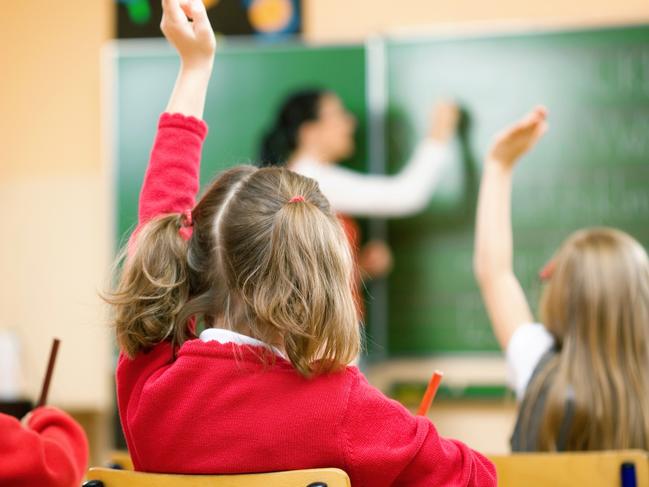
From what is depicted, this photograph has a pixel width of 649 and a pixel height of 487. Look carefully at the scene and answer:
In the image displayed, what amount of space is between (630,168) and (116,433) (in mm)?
2356

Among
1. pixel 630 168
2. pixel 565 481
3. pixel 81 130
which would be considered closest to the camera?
pixel 565 481

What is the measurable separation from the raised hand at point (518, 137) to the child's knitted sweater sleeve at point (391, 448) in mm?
838

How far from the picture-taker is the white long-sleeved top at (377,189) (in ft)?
11.7

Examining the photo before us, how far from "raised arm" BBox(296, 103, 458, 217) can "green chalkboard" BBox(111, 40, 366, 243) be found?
124 mm

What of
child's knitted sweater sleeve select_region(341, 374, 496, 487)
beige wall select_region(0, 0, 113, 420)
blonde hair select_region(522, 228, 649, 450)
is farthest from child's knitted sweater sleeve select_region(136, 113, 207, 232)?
beige wall select_region(0, 0, 113, 420)

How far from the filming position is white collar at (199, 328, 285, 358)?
121 cm

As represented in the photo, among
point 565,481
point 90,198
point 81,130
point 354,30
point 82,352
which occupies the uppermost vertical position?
point 354,30

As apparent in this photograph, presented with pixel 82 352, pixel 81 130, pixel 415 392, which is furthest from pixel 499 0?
pixel 82 352

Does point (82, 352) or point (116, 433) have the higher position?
point (82, 352)

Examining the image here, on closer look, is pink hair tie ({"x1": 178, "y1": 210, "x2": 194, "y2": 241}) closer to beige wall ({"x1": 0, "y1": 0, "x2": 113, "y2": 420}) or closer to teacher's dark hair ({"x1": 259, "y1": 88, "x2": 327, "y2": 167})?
teacher's dark hair ({"x1": 259, "y1": 88, "x2": 327, "y2": 167})

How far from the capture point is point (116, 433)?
3.84 m

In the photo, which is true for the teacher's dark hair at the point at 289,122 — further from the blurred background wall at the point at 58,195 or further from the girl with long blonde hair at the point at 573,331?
the girl with long blonde hair at the point at 573,331

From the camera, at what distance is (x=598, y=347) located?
1.84 metres

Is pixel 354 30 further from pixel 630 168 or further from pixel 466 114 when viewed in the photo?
pixel 630 168
